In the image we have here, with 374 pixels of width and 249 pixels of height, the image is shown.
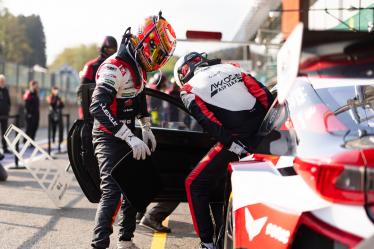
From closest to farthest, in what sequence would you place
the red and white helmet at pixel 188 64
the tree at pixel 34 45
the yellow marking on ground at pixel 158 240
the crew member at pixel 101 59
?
1. the red and white helmet at pixel 188 64
2. the yellow marking on ground at pixel 158 240
3. the crew member at pixel 101 59
4. the tree at pixel 34 45

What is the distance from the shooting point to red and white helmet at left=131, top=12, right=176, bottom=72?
4348 mm

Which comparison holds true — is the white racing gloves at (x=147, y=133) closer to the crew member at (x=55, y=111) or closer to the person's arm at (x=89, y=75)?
the person's arm at (x=89, y=75)

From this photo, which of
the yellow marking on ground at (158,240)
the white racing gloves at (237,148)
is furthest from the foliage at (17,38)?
the white racing gloves at (237,148)

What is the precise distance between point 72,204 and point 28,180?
7.11 ft

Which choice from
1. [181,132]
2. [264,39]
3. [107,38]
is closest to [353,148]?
[181,132]

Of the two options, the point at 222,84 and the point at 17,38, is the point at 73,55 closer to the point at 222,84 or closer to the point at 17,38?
the point at 17,38

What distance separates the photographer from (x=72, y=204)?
6902 mm

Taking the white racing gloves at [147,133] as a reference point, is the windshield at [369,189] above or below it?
above

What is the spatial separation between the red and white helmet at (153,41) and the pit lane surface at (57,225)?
1.70 metres

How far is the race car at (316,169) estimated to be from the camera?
2.21 m

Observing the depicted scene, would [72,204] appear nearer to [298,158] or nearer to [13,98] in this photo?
[298,158]

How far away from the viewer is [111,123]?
408 centimetres

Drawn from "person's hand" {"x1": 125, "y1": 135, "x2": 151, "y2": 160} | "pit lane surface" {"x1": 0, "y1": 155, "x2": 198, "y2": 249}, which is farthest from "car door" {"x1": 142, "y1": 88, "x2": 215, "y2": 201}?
"person's hand" {"x1": 125, "y1": 135, "x2": 151, "y2": 160}

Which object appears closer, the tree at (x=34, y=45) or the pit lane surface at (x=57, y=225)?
the pit lane surface at (x=57, y=225)
